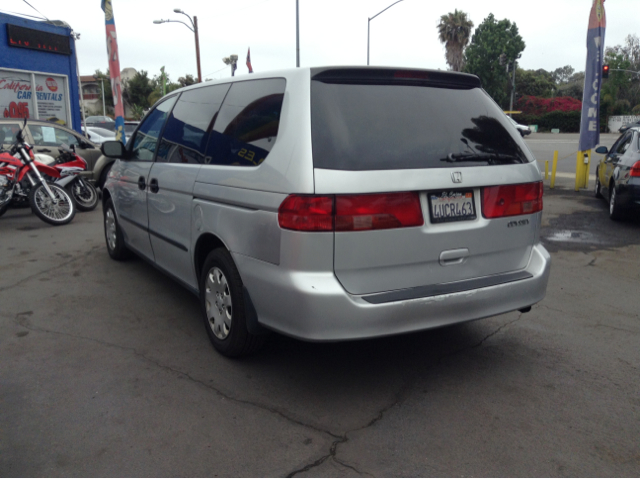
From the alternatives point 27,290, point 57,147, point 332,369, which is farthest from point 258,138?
point 57,147

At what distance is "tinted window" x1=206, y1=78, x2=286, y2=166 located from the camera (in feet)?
10.9

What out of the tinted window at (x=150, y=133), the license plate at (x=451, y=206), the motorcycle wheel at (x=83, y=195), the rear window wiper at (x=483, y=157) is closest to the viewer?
the license plate at (x=451, y=206)

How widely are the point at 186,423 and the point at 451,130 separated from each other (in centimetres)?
220

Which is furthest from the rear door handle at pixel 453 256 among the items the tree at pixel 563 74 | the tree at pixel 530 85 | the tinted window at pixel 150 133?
the tree at pixel 563 74

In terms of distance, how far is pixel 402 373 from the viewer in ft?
11.8

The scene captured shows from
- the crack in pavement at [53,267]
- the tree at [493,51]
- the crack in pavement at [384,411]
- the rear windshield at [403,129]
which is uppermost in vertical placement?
the tree at [493,51]

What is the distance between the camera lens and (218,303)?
376cm

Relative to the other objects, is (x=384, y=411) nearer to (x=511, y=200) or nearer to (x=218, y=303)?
(x=218, y=303)

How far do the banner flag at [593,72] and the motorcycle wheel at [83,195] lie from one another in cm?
1018

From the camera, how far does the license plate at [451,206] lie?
315 cm

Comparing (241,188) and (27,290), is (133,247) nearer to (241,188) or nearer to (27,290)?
(27,290)

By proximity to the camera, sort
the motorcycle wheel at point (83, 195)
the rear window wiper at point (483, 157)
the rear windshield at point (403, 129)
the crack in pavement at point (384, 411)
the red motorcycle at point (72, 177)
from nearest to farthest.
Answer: the crack in pavement at point (384, 411) → the rear windshield at point (403, 129) → the rear window wiper at point (483, 157) → the red motorcycle at point (72, 177) → the motorcycle wheel at point (83, 195)

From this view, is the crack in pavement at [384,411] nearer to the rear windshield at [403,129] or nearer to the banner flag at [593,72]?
the rear windshield at [403,129]

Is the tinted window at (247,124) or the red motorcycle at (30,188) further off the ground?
the tinted window at (247,124)
